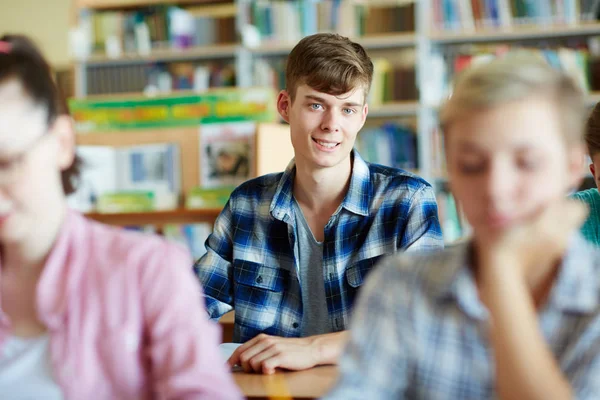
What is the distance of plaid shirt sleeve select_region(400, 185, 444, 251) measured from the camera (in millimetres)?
1722

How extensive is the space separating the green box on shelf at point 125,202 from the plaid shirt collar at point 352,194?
49.8 inches

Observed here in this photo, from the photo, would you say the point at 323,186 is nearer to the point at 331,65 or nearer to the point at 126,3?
the point at 331,65

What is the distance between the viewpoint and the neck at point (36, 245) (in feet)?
3.30

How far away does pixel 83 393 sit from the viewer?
0.95 metres

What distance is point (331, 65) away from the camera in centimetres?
185

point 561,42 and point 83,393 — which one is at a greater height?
point 561,42

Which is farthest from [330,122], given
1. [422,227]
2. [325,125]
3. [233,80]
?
[233,80]

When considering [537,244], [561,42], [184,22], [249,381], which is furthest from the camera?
[184,22]

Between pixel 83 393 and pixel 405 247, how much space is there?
0.96 m

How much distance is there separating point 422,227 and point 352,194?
196 mm

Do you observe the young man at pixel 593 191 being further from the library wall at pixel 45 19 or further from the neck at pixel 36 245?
the library wall at pixel 45 19

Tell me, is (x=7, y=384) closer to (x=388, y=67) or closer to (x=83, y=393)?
(x=83, y=393)

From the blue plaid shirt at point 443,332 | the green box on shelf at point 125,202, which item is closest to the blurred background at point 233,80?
the green box on shelf at point 125,202

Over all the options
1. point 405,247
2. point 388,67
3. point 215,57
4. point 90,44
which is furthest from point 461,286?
point 90,44
